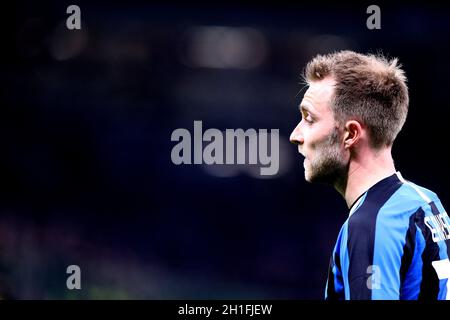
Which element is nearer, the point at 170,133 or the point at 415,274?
the point at 415,274

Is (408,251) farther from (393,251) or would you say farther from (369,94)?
(369,94)

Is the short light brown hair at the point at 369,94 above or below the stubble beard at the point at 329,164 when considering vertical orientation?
above

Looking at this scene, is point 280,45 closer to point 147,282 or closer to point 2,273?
point 147,282

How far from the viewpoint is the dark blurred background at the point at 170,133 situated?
5.87 metres

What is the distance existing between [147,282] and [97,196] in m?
0.94

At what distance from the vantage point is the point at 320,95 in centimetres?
247

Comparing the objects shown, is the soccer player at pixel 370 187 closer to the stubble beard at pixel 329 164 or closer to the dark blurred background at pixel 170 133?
the stubble beard at pixel 329 164

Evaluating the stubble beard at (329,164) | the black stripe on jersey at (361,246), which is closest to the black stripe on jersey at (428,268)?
the black stripe on jersey at (361,246)

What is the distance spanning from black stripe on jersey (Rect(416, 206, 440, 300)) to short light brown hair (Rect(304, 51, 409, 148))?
42 centimetres

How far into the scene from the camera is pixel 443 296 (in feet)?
6.88

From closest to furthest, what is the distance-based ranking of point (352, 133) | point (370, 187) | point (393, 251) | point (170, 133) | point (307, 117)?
1. point (393, 251)
2. point (370, 187)
3. point (352, 133)
4. point (307, 117)
5. point (170, 133)

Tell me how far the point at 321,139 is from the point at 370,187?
0.89ft

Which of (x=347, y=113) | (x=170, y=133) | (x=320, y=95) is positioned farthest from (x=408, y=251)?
(x=170, y=133)

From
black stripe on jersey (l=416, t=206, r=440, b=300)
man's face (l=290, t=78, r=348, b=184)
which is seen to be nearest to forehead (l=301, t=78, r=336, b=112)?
man's face (l=290, t=78, r=348, b=184)
